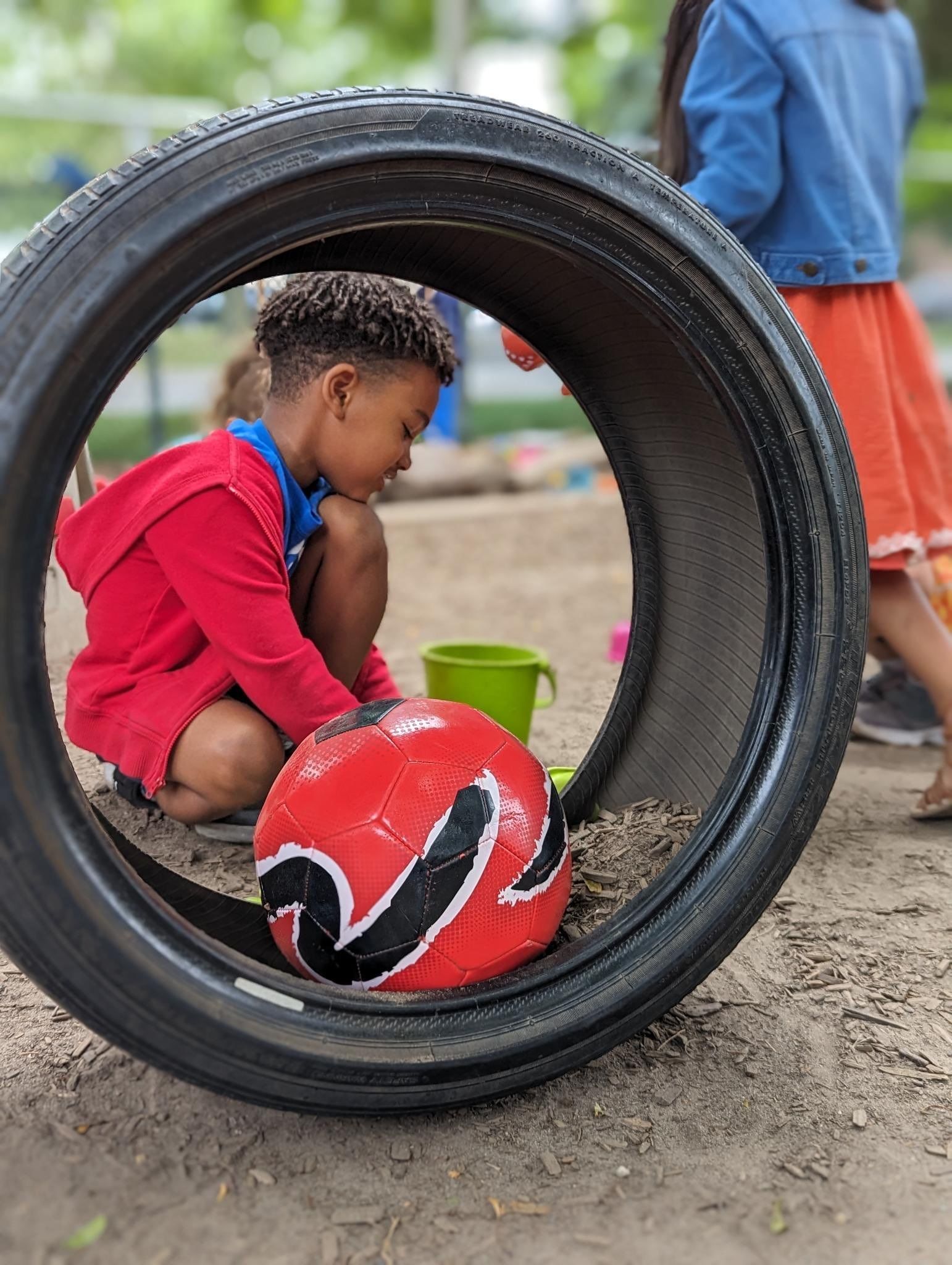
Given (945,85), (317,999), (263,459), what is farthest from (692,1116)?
(945,85)

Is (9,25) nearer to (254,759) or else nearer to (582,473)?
(582,473)

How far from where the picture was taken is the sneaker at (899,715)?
309cm

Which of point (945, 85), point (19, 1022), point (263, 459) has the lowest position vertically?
point (19, 1022)

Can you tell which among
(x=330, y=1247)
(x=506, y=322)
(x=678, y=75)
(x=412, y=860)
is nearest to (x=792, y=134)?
(x=678, y=75)

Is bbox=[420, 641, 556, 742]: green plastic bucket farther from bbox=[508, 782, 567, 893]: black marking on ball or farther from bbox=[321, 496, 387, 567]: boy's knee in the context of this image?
bbox=[508, 782, 567, 893]: black marking on ball

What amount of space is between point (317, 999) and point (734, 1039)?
0.64 meters

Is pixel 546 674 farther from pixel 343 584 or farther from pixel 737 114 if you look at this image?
pixel 737 114

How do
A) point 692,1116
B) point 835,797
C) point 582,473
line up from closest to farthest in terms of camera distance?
point 692,1116
point 835,797
point 582,473

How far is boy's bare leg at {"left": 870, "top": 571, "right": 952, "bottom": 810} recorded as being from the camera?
2561mm

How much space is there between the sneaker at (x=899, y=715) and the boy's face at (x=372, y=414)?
1602 mm

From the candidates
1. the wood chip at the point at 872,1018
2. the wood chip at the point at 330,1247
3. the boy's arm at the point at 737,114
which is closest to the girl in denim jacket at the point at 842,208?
the boy's arm at the point at 737,114

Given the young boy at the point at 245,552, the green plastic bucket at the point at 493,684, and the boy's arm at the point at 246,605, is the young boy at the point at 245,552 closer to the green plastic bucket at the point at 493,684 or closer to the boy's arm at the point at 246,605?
the boy's arm at the point at 246,605

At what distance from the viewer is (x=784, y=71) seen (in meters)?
2.45

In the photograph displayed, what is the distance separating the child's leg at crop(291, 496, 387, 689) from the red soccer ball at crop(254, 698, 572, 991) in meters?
0.67
